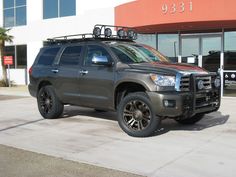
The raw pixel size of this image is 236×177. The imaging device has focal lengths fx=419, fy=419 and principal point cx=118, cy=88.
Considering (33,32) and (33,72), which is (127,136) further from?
(33,32)

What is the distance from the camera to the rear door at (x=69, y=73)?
30.7 ft

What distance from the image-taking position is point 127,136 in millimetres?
8047

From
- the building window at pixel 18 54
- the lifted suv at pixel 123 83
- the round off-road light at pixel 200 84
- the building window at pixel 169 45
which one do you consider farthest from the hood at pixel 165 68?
the building window at pixel 18 54

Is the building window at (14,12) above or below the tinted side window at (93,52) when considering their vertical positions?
above

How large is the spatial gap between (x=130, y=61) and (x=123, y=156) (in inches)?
99.0

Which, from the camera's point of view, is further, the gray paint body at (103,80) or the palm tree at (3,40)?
the palm tree at (3,40)

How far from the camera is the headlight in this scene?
7582 mm

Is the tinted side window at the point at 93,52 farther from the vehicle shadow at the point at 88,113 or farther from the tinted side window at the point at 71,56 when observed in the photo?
the vehicle shadow at the point at 88,113

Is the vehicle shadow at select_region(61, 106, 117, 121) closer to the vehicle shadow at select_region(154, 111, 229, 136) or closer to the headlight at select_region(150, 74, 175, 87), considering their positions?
the vehicle shadow at select_region(154, 111, 229, 136)

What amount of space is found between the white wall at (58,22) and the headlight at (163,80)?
1160cm

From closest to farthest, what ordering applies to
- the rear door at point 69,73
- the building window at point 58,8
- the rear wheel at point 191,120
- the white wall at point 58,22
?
the rear wheel at point 191,120, the rear door at point 69,73, the white wall at point 58,22, the building window at point 58,8

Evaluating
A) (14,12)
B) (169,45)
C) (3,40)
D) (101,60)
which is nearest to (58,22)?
(3,40)

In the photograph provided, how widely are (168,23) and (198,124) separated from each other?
6411 mm

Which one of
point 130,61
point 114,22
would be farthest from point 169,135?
point 114,22
